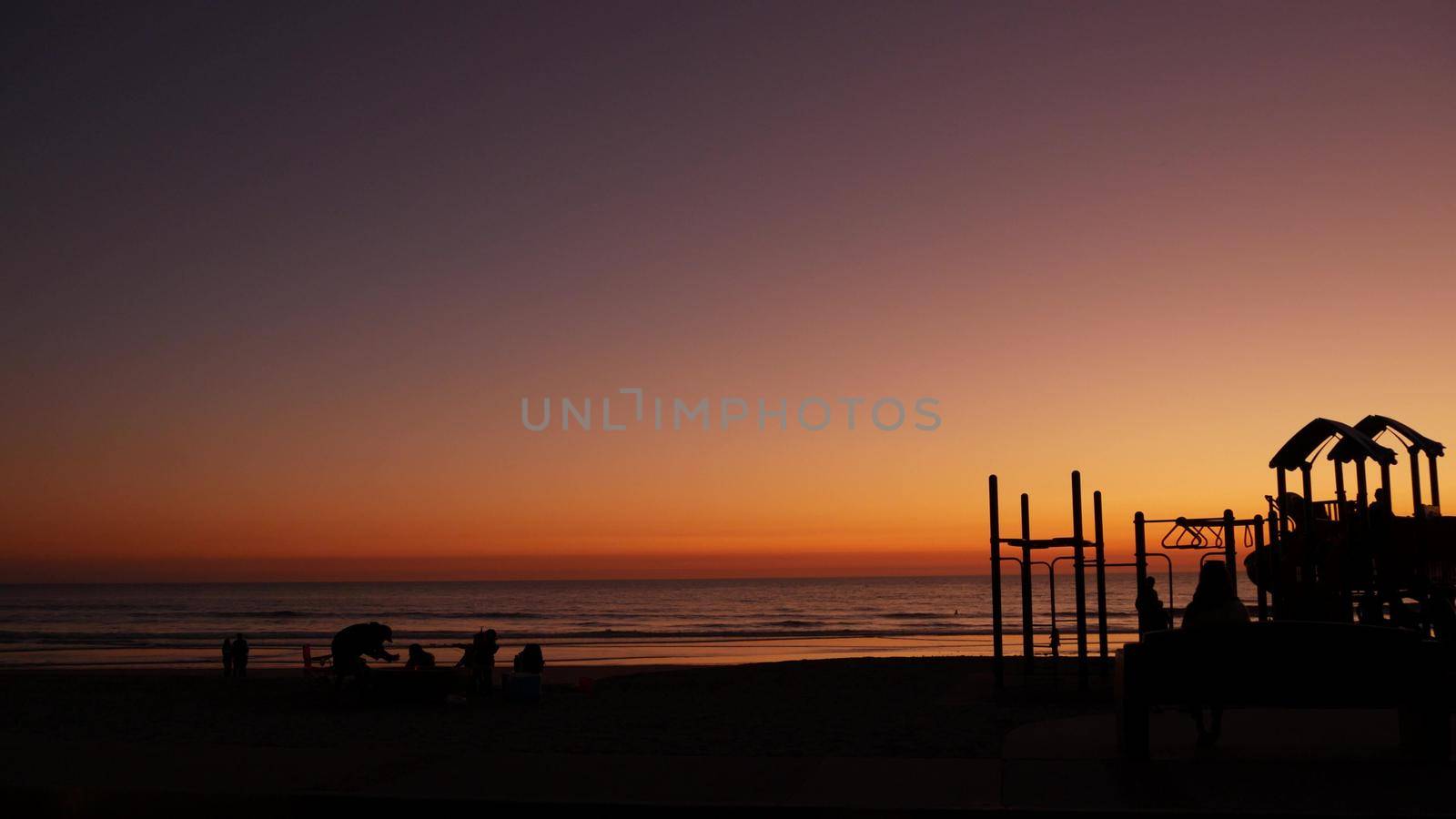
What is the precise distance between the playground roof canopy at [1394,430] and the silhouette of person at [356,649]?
43.5 feet

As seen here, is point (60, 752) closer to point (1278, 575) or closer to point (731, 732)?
point (731, 732)

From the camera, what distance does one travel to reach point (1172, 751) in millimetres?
9141

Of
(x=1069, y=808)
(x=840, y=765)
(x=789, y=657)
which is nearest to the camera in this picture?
(x=1069, y=808)

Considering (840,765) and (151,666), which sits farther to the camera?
(151,666)

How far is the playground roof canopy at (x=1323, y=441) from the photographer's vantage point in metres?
14.2

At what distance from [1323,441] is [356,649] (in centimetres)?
1375

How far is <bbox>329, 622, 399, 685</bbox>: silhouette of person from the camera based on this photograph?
16641 millimetres

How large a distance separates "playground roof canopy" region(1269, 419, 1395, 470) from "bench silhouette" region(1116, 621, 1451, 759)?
6513 millimetres

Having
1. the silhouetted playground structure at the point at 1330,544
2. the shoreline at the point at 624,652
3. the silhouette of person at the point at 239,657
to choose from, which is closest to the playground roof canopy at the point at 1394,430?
the silhouetted playground structure at the point at 1330,544

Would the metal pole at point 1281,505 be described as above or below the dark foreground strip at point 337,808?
above

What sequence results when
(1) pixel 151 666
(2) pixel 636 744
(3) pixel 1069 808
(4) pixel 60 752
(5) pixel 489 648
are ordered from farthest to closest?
1. (1) pixel 151 666
2. (5) pixel 489 648
3. (2) pixel 636 744
4. (4) pixel 60 752
5. (3) pixel 1069 808

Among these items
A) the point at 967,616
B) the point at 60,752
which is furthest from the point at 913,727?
the point at 967,616

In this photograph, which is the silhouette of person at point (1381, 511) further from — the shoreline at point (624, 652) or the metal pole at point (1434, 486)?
the shoreline at point (624, 652)

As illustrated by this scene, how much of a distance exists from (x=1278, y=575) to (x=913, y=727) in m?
7.19
